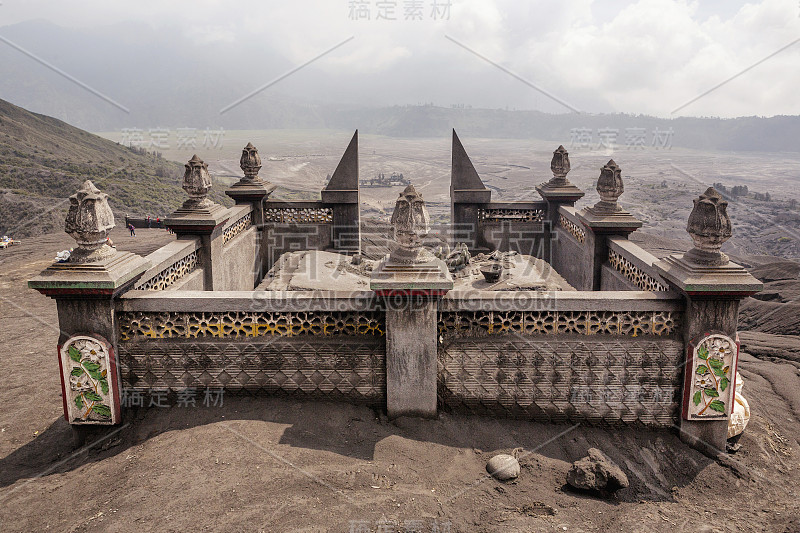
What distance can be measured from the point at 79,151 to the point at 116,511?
199 feet

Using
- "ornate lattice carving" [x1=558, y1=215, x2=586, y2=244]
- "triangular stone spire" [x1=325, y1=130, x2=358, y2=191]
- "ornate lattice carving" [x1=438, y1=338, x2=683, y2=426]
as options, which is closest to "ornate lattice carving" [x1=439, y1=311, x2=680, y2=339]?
"ornate lattice carving" [x1=438, y1=338, x2=683, y2=426]

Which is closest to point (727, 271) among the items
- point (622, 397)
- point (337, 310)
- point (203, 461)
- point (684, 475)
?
point (622, 397)

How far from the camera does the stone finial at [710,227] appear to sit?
17.7ft

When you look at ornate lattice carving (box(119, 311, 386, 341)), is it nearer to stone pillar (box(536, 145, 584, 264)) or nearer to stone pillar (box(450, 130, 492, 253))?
stone pillar (box(450, 130, 492, 253))

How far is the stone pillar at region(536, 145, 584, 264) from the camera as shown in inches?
438

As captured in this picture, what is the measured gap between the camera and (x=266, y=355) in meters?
5.77

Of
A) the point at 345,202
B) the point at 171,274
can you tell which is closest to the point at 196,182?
the point at 171,274

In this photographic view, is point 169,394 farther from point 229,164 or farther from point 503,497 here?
point 229,164

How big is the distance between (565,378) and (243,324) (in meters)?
3.39

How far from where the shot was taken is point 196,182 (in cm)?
820

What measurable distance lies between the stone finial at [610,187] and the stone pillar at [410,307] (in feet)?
13.0

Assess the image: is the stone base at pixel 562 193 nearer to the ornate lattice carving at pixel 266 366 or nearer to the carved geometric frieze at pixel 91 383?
the ornate lattice carving at pixel 266 366

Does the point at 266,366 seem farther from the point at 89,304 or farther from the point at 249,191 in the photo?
the point at 249,191

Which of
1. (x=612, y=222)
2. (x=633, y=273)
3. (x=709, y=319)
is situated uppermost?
(x=612, y=222)
